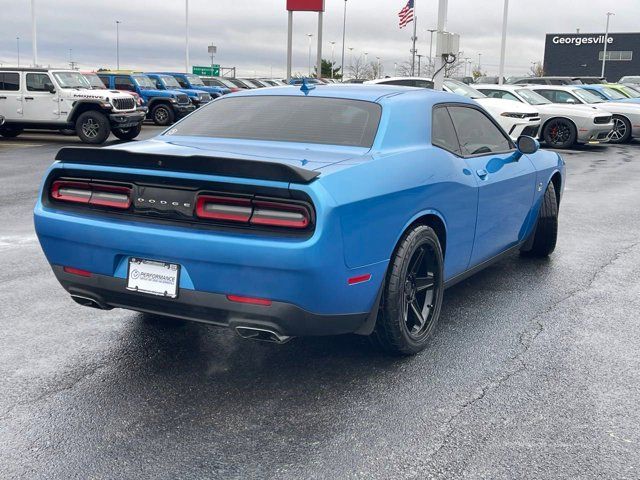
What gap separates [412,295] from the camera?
4.27 metres

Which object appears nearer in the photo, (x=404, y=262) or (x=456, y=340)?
(x=404, y=262)

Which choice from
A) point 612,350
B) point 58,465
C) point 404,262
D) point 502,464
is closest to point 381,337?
point 404,262

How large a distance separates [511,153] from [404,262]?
2.16 metres

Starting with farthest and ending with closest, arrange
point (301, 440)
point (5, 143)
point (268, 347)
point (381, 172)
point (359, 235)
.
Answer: point (5, 143), point (268, 347), point (381, 172), point (359, 235), point (301, 440)

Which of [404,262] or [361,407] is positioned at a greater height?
[404,262]

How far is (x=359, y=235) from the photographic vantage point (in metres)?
3.55

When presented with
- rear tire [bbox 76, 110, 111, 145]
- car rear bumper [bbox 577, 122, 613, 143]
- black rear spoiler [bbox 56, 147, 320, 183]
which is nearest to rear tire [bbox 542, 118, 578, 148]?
car rear bumper [bbox 577, 122, 613, 143]

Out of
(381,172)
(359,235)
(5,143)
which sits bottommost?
(5,143)

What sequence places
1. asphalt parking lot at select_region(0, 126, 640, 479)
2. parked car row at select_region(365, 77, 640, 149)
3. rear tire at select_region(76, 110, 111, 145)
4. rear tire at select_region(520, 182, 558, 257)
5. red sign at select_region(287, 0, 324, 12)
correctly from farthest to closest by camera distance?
red sign at select_region(287, 0, 324, 12), rear tire at select_region(76, 110, 111, 145), parked car row at select_region(365, 77, 640, 149), rear tire at select_region(520, 182, 558, 257), asphalt parking lot at select_region(0, 126, 640, 479)

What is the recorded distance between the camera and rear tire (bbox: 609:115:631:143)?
71.2 feet

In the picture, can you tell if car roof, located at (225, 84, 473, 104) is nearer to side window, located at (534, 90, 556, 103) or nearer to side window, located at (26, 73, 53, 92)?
side window, located at (26, 73, 53, 92)

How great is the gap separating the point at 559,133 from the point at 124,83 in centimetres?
1465

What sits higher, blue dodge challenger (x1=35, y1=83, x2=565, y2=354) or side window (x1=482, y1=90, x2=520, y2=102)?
side window (x1=482, y1=90, x2=520, y2=102)

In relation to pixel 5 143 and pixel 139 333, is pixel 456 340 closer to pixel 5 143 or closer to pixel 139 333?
pixel 139 333
